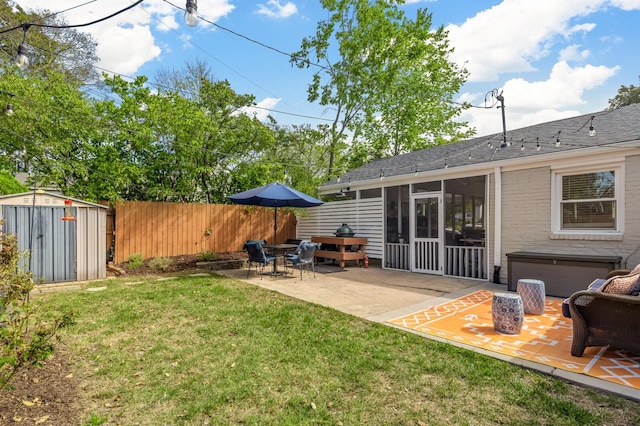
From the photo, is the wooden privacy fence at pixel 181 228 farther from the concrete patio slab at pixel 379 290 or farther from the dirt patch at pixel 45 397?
the dirt patch at pixel 45 397

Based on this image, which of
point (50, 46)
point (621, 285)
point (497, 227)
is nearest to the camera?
point (621, 285)

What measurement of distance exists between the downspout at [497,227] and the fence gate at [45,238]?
370 inches

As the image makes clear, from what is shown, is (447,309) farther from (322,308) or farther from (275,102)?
(275,102)

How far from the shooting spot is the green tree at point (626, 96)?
23675 mm

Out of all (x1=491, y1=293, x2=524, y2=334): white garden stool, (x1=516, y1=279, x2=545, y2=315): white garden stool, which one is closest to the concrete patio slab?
(x1=491, y1=293, x2=524, y2=334): white garden stool

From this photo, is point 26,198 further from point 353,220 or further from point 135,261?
point 353,220

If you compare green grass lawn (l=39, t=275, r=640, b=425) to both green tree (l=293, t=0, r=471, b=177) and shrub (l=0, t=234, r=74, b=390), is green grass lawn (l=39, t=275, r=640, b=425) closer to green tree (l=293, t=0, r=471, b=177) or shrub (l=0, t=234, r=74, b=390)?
shrub (l=0, t=234, r=74, b=390)

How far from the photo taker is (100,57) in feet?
56.9

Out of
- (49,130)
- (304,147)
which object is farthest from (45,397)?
(304,147)

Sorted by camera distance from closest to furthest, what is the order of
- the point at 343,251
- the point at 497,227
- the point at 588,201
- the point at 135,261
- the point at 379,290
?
the point at 588,201
the point at 379,290
the point at 497,227
the point at 135,261
the point at 343,251

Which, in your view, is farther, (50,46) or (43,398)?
(50,46)

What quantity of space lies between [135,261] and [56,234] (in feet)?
6.49

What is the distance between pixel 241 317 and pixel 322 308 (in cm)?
128

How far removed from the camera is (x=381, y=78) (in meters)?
18.2
